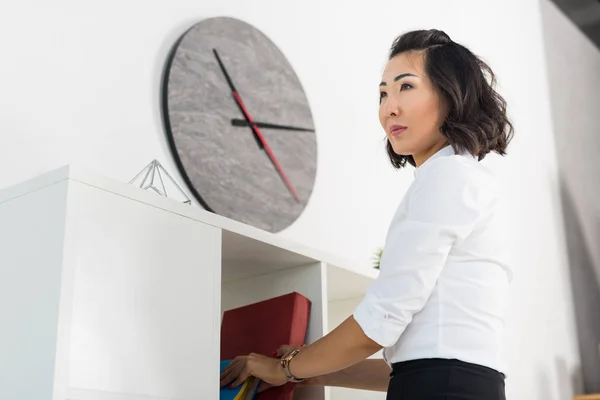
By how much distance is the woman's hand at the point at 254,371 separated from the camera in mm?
1354

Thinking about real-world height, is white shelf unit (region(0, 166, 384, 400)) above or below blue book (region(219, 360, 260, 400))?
above

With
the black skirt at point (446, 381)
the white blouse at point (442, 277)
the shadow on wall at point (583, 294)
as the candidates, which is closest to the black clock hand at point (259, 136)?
the white blouse at point (442, 277)

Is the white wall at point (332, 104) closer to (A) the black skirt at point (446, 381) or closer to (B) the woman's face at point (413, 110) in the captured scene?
(B) the woman's face at point (413, 110)

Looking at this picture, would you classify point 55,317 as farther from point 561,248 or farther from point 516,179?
point 561,248

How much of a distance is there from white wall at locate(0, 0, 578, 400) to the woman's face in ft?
2.20

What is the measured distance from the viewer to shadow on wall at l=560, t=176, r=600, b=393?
144 inches

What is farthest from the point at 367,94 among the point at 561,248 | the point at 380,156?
the point at 561,248

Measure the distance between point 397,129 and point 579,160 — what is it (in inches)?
116

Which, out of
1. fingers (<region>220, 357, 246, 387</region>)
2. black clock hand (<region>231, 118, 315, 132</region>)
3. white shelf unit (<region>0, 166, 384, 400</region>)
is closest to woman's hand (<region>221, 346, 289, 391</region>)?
fingers (<region>220, 357, 246, 387</region>)

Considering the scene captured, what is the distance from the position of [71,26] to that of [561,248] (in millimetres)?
2676

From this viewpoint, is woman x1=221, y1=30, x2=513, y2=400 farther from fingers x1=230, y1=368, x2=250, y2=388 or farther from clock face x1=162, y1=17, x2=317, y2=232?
clock face x1=162, y1=17, x2=317, y2=232

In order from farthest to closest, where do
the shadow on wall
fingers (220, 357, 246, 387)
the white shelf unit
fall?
the shadow on wall → fingers (220, 357, 246, 387) → the white shelf unit

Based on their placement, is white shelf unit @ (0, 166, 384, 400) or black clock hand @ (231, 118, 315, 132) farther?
black clock hand @ (231, 118, 315, 132)

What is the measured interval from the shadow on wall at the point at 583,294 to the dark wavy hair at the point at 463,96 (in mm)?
2567
